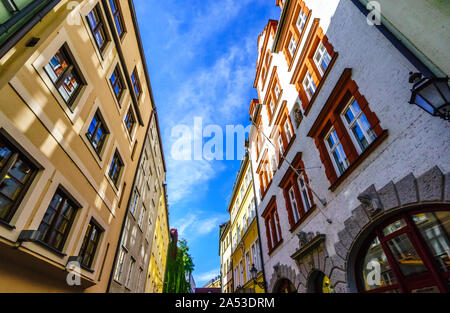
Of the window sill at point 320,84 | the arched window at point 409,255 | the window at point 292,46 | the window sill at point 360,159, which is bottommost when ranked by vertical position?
the arched window at point 409,255

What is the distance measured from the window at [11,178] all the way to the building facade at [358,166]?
27.4 feet

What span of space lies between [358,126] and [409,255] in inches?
142

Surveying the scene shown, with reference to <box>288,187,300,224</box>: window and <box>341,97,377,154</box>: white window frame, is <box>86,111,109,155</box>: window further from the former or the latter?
<box>341,97,377,154</box>: white window frame

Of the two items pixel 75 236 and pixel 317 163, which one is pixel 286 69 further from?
pixel 75 236

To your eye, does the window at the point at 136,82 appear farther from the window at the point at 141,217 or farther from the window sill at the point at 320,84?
the window sill at the point at 320,84

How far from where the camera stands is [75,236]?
763 centimetres

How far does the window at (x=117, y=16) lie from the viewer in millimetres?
11141

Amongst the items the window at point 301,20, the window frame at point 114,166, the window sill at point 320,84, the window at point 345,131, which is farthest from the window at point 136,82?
the window at point 345,131

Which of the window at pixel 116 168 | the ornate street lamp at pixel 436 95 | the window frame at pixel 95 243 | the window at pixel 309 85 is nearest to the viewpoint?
the ornate street lamp at pixel 436 95

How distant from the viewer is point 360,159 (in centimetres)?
642

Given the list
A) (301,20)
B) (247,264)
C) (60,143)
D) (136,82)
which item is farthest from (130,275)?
(301,20)

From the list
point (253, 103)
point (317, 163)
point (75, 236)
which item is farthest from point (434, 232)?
point (253, 103)

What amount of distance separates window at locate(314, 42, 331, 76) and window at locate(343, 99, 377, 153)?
2489 mm

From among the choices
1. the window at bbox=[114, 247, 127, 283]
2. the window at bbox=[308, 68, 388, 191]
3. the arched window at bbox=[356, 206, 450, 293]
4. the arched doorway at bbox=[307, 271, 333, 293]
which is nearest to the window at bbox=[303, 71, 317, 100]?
the window at bbox=[308, 68, 388, 191]
